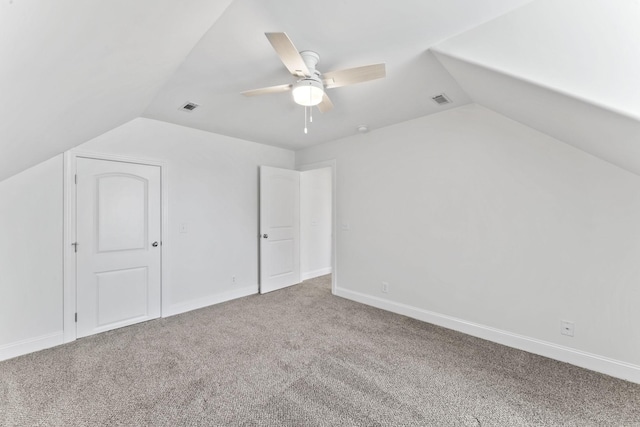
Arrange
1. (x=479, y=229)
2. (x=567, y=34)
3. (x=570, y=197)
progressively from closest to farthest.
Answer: (x=567, y=34) < (x=570, y=197) < (x=479, y=229)

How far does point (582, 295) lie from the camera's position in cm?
227

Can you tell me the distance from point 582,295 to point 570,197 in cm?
83

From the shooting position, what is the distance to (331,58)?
1.93 metres

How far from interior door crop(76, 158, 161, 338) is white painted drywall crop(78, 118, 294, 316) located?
0.17 metres

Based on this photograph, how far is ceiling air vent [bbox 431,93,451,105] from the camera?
2.59m

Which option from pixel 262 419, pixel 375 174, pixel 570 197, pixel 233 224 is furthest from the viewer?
pixel 233 224

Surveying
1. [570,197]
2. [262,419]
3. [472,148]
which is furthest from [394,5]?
[262,419]

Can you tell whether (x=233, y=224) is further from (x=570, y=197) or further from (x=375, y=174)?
(x=570, y=197)

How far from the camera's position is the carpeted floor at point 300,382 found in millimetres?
1698

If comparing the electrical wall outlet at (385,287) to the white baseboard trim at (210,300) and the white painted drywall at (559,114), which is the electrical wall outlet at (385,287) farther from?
the white painted drywall at (559,114)

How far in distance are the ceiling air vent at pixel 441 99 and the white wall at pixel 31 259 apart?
12.2 ft

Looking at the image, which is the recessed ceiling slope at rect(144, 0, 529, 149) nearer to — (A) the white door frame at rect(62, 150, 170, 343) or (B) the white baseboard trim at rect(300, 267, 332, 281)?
(A) the white door frame at rect(62, 150, 170, 343)

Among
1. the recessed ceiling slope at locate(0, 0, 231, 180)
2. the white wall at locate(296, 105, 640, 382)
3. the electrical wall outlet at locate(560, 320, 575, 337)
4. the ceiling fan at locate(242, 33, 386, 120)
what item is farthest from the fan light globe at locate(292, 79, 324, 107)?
the electrical wall outlet at locate(560, 320, 575, 337)

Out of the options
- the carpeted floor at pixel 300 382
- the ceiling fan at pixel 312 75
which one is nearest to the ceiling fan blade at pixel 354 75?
the ceiling fan at pixel 312 75
